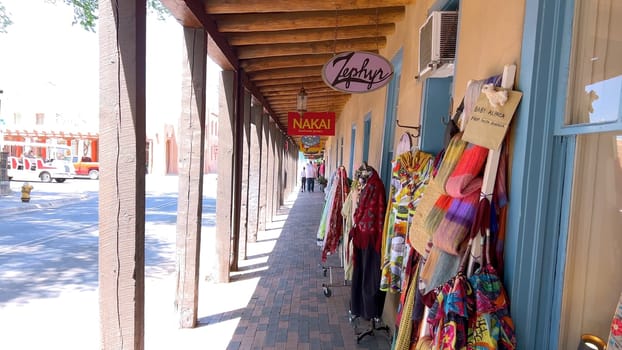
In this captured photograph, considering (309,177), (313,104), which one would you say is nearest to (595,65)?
(313,104)

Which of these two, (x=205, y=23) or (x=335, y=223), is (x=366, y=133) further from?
(x=205, y=23)

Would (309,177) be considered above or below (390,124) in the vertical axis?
below

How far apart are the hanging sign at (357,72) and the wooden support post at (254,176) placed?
4.86m

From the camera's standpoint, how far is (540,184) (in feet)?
5.03

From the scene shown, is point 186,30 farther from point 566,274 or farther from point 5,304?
point 5,304

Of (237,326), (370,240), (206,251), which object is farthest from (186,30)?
(206,251)

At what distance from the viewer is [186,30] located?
377 centimetres

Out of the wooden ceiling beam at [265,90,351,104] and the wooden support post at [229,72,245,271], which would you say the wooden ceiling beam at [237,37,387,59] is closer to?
the wooden support post at [229,72,245,271]

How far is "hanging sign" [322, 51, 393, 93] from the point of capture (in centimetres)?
391

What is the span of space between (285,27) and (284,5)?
1.75 feet

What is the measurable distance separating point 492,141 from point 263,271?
509cm

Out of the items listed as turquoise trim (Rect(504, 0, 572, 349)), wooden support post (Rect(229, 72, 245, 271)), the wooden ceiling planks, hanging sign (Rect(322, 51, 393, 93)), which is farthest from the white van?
turquoise trim (Rect(504, 0, 572, 349))

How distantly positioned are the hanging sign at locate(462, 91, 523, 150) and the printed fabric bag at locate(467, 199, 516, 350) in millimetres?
238

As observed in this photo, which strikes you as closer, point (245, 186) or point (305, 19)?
point (305, 19)
